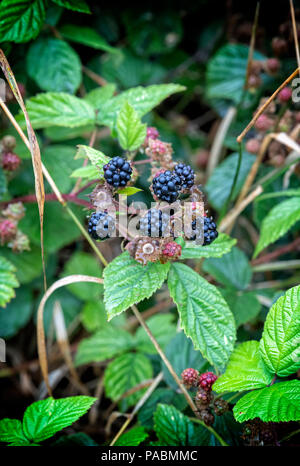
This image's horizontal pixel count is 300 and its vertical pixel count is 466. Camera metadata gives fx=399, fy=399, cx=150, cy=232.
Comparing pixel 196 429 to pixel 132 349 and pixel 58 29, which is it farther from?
pixel 58 29

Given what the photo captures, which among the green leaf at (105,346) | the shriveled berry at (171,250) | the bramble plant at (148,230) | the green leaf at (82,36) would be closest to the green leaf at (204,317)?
the bramble plant at (148,230)

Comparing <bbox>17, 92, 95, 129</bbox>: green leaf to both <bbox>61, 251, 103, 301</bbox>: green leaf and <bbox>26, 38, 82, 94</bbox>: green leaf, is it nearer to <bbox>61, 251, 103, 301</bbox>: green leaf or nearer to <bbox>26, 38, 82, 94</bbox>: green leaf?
<bbox>26, 38, 82, 94</bbox>: green leaf

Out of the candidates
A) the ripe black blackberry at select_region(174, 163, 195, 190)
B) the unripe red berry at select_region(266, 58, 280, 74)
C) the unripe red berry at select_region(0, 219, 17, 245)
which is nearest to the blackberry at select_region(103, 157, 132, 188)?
the ripe black blackberry at select_region(174, 163, 195, 190)

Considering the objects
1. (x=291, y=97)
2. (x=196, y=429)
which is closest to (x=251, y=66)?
(x=291, y=97)

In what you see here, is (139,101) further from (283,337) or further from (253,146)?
(283,337)

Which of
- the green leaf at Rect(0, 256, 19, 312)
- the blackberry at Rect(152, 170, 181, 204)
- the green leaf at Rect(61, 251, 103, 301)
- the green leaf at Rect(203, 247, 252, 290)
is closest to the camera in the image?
the blackberry at Rect(152, 170, 181, 204)

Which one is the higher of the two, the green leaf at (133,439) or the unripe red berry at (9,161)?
the unripe red berry at (9,161)

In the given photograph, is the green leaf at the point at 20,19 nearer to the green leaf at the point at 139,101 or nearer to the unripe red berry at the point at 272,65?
the green leaf at the point at 139,101

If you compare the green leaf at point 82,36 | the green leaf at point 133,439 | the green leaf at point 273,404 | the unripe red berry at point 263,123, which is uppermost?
the green leaf at point 82,36
